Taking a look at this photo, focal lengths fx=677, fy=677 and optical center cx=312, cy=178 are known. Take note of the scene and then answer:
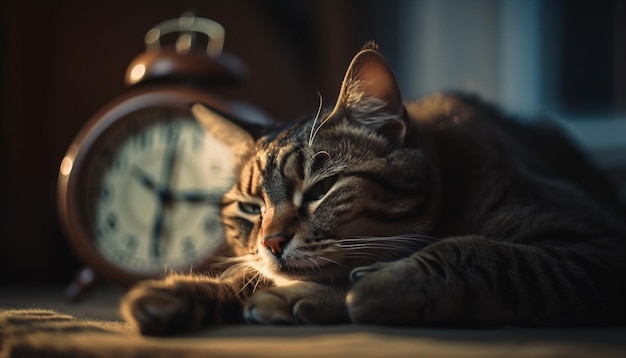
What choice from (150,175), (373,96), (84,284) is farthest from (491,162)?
(84,284)

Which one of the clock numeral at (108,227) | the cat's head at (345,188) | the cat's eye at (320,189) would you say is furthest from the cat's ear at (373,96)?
the clock numeral at (108,227)

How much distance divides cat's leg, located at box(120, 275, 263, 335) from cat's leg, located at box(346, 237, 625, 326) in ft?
0.55

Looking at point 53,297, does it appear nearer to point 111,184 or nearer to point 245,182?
point 111,184

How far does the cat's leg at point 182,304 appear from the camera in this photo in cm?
71

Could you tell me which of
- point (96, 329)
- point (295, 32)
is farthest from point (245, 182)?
point (295, 32)

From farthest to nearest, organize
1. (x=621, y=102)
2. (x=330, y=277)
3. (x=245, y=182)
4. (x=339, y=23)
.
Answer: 1. (x=621, y=102)
2. (x=339, y=23)
3. (x=245, y=182)
4. (x=330, y=277)

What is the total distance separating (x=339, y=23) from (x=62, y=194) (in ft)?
2.68

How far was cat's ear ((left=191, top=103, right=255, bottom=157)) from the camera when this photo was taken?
1.12m

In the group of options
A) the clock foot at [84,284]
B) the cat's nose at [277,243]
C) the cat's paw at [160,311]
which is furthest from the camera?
the clock foot at [84,284]

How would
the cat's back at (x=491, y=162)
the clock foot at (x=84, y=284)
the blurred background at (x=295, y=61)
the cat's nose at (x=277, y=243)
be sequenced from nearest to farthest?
the cat's nose at (x=277, y=243) → the cat's back at (x=491, y=162) → the clock foot at (x=84, y=284) → the blurred background at (x=295, y=61)

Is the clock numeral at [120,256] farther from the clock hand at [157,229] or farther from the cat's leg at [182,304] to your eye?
the cat's leg at [182,304]

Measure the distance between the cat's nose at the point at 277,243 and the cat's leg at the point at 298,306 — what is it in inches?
2.2

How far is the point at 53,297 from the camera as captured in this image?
1292mm

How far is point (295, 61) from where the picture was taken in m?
1.83
